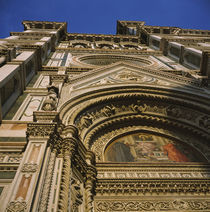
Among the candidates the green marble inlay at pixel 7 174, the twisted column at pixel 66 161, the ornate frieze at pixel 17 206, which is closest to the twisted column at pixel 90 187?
the twisted column at pixel 66 161

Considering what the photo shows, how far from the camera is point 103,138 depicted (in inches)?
302

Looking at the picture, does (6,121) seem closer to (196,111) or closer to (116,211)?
(116,211)

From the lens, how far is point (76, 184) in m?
4.54

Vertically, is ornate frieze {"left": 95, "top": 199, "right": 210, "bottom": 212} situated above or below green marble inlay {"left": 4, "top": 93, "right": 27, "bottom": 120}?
below

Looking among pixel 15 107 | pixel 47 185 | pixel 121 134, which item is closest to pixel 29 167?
pixel 47 185

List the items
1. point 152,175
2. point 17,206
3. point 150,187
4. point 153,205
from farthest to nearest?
1. point 152,175
2. point 150,187
3. point 153,205
4. point 17,206

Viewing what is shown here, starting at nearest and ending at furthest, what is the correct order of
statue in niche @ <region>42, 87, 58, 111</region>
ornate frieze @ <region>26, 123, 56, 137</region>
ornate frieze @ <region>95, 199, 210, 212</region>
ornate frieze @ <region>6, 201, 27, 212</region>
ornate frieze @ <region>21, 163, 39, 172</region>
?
ornate frieze @ <region>6, 201, 27, 212</region> < ornate frieze @ <region>21, 163, 39, 172</region> < ornate frieze @ <region>26, 123, 56, 137</region> < ornate frieze @ <region>95, 199, 210, 212</region> < statue in niche @ <region>42, 87, 58, 111</region>

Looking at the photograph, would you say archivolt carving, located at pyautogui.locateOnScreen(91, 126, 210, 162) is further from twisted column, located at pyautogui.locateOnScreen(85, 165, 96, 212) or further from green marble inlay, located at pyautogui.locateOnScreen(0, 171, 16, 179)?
green marble inlay, located at pyautogui.locateOnScreen(0, 171, 16, 179)

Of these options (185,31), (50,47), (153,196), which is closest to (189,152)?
(153,196)

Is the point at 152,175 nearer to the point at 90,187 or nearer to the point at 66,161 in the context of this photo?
the point at 90,187

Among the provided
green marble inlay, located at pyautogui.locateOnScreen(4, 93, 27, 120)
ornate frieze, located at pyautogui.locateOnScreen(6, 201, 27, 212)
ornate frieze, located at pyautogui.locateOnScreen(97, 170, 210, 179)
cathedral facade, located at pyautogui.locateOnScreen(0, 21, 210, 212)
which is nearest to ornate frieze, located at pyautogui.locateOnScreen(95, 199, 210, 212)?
cathedral facade, located at pyautogui.locateOnScreen(0, 21, 210, 212)

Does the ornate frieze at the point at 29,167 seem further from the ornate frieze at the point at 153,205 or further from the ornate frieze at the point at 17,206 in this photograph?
the ornate frieze at the point at 153,205

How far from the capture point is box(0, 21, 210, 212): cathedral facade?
403 cm

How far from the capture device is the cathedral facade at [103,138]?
4.03 meters
